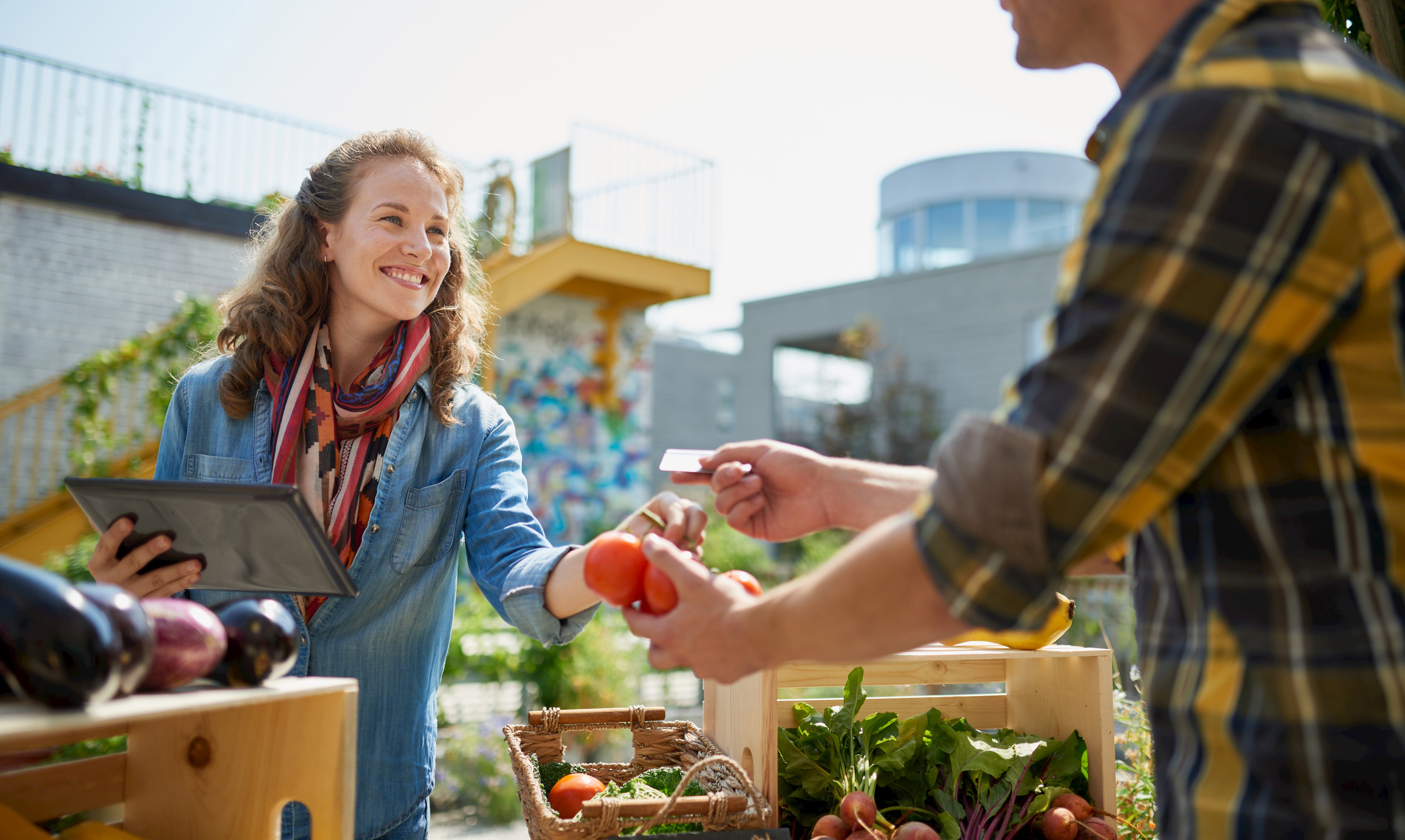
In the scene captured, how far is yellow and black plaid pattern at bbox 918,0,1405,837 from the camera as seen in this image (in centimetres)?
78

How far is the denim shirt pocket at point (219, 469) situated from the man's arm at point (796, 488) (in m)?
0.97

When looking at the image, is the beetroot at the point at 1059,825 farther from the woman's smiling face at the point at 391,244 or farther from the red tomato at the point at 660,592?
the woman's smiling face at the point at 391,244

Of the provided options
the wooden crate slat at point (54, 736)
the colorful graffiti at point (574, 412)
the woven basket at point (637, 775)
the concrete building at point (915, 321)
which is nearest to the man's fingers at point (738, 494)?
the woven basket at point (637, 775)

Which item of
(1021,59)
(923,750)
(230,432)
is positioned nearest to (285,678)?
(230,432)

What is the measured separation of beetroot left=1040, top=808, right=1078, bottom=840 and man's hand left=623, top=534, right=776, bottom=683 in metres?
1.34

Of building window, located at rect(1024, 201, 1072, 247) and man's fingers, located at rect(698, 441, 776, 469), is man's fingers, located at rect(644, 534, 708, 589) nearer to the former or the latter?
man's fingers, located at rect(698, 441, 776, 469)

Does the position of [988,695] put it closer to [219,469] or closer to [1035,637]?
[1035,637]

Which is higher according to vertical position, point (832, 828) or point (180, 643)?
point (180, 643)

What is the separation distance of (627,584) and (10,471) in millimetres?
8110

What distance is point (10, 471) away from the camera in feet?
25.1

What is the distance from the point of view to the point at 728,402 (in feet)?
66.8

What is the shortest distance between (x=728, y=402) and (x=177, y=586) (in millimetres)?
18914

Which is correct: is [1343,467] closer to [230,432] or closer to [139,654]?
[139,654]

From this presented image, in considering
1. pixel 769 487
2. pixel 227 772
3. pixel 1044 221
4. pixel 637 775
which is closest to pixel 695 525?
pixel 769 487
